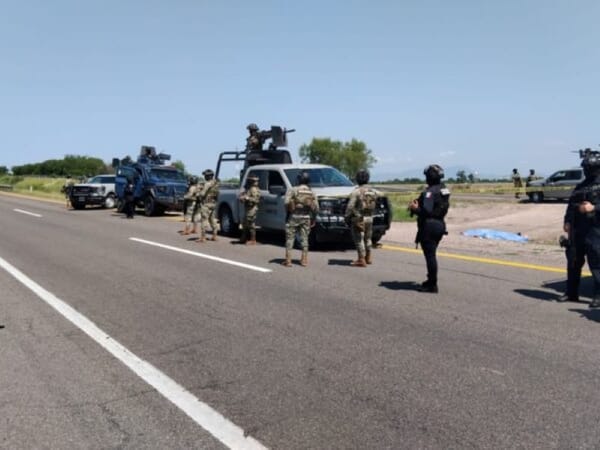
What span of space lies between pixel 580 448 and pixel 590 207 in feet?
13.2

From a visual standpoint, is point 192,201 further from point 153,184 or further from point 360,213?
point 153,184

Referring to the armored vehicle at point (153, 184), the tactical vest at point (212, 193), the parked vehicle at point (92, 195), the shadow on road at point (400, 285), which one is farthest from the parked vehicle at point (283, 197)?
the parked vehicle at point (92, 195)

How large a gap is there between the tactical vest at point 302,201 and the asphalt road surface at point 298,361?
4.54 feet

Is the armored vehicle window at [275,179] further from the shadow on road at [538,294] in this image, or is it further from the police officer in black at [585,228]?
the police officer in black at [585,228]

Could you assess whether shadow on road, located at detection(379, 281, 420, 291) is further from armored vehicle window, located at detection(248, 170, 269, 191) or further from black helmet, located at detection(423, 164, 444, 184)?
armored vehicle window, located at detection(248, 170, 269, 191)

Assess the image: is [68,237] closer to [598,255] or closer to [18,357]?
[18,357]

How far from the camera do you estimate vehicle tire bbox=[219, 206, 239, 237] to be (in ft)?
52.5

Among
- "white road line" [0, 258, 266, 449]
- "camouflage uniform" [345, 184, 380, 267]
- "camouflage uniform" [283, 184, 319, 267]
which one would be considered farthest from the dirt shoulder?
"white road line" [0, 258, 266, 449]

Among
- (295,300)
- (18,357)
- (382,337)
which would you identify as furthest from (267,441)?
(295,300)

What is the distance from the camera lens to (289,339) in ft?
18.8

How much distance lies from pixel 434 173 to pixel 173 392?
4754 mm

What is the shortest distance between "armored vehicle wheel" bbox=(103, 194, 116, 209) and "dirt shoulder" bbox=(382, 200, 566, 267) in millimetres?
18201

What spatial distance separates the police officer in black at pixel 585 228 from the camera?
6797mm

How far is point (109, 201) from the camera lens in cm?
3148
